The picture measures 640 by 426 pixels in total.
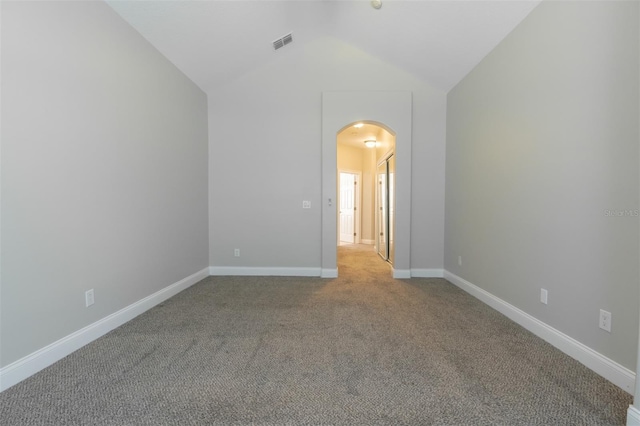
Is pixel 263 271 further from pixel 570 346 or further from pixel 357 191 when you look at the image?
pixel 357 191

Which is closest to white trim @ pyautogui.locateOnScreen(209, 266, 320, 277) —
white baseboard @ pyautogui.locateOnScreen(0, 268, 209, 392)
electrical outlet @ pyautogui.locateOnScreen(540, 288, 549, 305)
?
white baseboard @ pyautogui.locateOnScreen(0, 268, 209, 392)

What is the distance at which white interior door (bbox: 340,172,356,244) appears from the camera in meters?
8.01

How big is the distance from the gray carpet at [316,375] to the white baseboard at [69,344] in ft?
0.17

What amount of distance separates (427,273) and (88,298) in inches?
147

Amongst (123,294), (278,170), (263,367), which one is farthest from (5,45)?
(278,170)

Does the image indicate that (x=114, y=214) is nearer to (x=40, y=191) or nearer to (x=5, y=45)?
(x=40, y=191)

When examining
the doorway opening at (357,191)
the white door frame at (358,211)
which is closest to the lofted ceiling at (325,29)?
the doorway opening at (357,191)

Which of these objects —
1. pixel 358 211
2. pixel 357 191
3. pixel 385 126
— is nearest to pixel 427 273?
pixel 385 126

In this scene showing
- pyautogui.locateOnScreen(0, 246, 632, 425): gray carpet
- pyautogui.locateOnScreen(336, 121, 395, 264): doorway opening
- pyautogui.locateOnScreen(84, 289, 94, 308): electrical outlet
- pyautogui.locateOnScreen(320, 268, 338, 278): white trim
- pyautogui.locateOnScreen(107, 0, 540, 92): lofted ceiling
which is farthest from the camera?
pyautogui.locateOnScreen(336, 121, 395, 264): doorway opening

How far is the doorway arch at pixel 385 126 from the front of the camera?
3754 mm

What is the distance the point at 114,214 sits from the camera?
7.29 ft

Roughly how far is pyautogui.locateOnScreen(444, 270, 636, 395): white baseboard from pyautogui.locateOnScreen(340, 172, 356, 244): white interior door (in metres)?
5.28

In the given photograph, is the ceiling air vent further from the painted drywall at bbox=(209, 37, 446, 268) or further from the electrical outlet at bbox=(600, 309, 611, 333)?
the electrical outlet at bbox=(600, 309, 611, 333)

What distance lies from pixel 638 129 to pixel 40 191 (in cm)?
340
